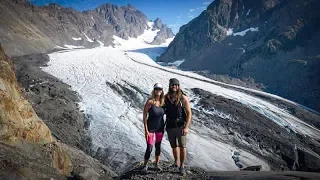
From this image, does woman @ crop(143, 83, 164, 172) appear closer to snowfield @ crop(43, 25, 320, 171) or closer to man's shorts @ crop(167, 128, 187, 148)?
man's shorts @ crop(167, 128, 187, 148)

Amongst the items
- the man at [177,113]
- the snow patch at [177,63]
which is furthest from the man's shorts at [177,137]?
the snow patch at [177,63]

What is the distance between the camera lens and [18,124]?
9148 millimetres

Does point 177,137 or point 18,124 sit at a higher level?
point 18,124

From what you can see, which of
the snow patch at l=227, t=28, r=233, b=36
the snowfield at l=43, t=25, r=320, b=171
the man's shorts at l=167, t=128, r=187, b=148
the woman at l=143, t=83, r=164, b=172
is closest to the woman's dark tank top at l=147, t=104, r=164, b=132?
the woman at l=143, t=83, r=164, b=172

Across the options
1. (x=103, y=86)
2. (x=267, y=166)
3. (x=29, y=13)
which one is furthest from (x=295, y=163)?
(x=29, y=13)

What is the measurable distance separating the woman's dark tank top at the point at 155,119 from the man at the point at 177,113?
21 centimetres

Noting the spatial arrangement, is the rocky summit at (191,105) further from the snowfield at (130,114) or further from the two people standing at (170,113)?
the two people standing at (170,113)

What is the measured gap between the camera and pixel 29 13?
96188mm

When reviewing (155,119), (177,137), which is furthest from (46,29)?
(177,137)

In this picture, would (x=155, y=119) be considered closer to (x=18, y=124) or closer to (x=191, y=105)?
(x=18, y=124)

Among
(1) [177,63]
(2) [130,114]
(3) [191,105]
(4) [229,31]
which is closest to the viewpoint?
(2) [130,114]

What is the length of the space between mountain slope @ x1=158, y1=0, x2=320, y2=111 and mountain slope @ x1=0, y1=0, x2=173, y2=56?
3679 cm

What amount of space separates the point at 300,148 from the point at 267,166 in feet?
15.3

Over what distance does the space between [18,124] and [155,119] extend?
455 cm
